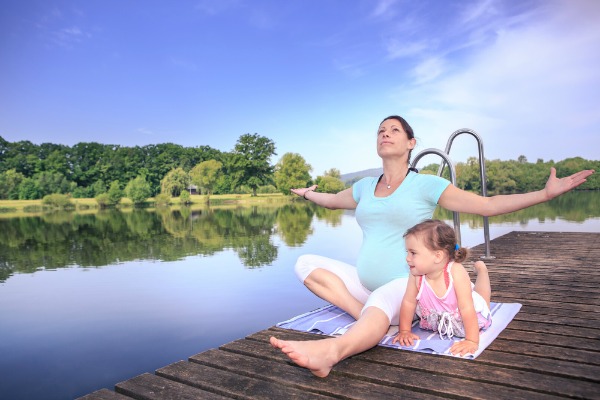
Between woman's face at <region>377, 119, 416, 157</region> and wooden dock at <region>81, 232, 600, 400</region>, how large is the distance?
1.16 meters

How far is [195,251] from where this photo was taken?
43.1ft

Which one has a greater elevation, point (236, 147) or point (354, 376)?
point (236, 147)

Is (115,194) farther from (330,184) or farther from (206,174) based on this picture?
(330,184)

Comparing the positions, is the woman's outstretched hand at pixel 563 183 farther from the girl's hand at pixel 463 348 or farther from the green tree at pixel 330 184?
the green tree at pixel 330 184

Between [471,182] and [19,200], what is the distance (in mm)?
45692

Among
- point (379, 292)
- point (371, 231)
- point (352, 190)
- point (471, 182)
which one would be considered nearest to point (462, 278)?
point (379, 292)

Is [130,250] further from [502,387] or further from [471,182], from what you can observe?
[471,182]

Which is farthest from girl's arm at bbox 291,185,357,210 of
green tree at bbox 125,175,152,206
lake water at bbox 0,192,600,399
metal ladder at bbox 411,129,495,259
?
green tree at bbox 125,175,152,206

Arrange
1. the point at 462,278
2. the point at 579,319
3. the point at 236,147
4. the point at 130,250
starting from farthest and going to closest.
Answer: the point at 236,147 < the point at 130,250 < the point at 579,319 < the point at 462,278

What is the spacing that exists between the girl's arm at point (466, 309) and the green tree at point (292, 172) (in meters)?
51.4

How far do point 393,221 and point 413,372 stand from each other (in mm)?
942

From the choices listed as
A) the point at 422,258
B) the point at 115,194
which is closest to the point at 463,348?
the point at 422,258

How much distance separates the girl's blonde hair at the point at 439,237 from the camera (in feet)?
7.54

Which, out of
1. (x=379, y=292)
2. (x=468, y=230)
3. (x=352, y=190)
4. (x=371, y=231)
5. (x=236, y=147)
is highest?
(x=236, y=147)
